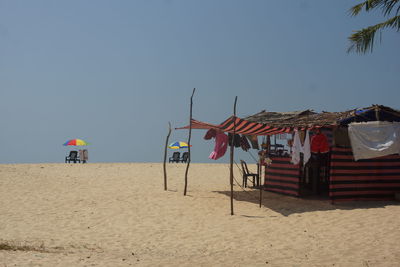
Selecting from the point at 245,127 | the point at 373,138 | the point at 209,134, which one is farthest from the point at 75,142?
the point at 373,138

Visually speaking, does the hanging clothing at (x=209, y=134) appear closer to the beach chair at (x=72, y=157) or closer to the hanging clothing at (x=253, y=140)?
the hanging clothing at (x=253, y=140)

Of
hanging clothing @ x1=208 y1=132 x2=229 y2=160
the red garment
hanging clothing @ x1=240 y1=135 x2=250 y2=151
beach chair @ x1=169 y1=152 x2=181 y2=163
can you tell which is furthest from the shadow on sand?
beach chair @ x1=169 y1=152 x2=181 y2=163

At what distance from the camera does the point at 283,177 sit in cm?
1179

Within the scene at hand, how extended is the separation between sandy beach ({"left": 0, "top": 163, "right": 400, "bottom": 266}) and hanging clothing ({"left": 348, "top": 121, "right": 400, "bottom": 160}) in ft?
4.35

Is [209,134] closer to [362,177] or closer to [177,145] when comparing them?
[362,177]

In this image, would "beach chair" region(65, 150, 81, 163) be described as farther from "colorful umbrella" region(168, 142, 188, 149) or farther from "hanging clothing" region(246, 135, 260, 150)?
"hanging clothing" region(246, 135, 260, 150)

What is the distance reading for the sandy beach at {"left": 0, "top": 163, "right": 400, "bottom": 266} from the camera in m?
5.91

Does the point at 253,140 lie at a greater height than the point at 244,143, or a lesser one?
greater

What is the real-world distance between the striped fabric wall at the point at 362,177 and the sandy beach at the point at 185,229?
450mm

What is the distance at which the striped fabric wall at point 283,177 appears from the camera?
36.7 ft

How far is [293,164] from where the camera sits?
11125mm

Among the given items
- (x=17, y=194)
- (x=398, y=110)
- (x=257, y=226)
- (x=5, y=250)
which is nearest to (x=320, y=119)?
(x=398, y=110)

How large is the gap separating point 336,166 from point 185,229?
175 inches

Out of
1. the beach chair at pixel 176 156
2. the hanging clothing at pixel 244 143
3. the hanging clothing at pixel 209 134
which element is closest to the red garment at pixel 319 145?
the hanging clothing at pixel 244 143
